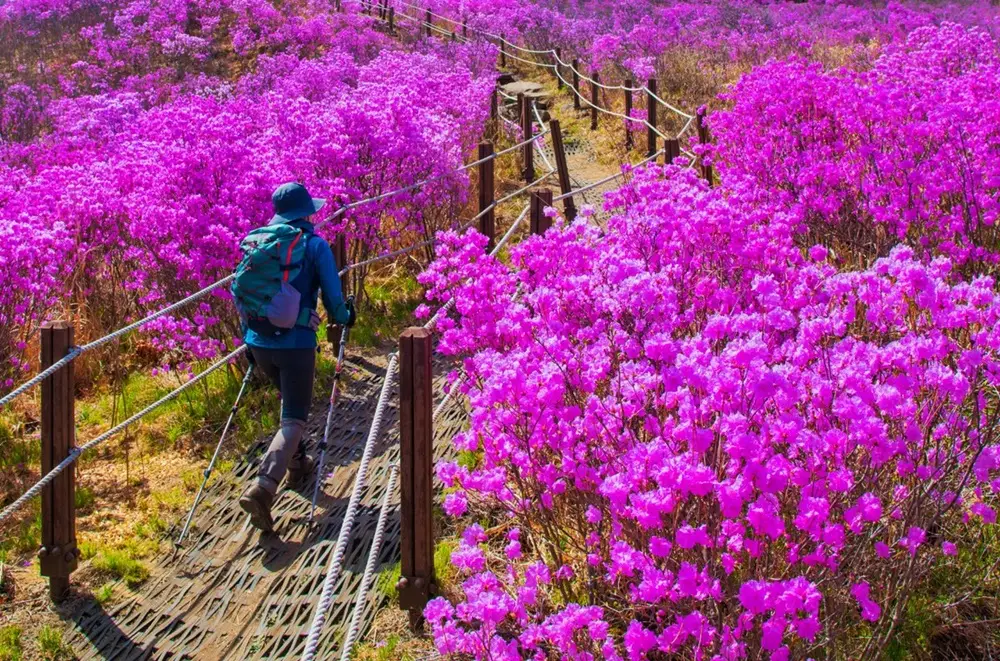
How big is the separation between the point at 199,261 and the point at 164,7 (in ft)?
72.5

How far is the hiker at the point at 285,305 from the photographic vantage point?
17.8 ft

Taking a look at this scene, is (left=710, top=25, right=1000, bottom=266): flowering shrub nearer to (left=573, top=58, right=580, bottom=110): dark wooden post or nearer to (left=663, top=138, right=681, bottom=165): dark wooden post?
(left=663, top=138, right=681, bottom=165): dark wooden post

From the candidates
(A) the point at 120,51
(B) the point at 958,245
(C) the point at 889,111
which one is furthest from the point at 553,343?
(A) the point at 120,51

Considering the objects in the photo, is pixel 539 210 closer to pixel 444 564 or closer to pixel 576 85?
pixel 444 564

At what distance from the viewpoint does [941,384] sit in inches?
124

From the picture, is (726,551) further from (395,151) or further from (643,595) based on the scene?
(395,151)

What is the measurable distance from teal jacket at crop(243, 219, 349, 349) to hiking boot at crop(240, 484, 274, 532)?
0.83 m

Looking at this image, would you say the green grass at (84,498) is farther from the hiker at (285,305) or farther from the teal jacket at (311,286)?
the teal jacket at (311,286)

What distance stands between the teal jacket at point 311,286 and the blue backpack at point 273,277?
9cm

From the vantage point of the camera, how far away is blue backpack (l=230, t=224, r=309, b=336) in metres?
5.41

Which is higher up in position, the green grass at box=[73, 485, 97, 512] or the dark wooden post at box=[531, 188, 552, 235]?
the dark wooden post at box=[531, 188, 552, 235]

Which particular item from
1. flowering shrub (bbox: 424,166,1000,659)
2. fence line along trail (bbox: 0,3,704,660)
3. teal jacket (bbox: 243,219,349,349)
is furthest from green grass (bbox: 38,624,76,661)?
flowering shrub (bbox: 424,166,1000,659)

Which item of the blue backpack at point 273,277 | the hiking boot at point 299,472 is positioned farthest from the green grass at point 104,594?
the blue backpack at point 273,277

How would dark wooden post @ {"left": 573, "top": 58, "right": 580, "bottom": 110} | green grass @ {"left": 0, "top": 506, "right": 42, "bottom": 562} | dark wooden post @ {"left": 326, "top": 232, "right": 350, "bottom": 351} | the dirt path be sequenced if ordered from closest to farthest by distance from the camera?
the dirt path
green grass @ {"left": 0, "top": 506, "right": 42, "bottom": 562}
dark wooden post @ {"left": 326, "top": 232, "right": 350, "bottom": 351}
dark wooden post @ {"left": 573, "top": 58, "right": 580, "bottom": 110}
